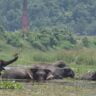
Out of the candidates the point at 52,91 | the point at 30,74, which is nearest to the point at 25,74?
the point at 30,74

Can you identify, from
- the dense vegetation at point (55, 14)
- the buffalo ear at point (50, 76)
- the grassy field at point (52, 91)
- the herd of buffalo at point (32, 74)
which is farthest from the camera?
the dense vegetation at point (55, 14)

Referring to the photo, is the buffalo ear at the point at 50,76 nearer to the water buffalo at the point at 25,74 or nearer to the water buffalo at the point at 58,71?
the water buffalo at the point at 25,74

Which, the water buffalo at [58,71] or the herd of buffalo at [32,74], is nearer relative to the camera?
the herd of buffalo at [32,74]

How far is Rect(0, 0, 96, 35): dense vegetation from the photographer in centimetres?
7250

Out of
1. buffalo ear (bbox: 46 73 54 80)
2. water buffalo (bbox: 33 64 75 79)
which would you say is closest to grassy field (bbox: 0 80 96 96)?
buffalo ear (bbox: 46 73 54 80)

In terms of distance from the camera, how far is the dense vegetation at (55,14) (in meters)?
72.5

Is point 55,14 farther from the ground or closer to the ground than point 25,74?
closer to the ground

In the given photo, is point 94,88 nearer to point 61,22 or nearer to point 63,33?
point 63,33

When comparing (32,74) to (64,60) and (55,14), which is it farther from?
(55,14)

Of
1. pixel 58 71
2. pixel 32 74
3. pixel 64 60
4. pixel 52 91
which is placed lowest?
pixel 64 60

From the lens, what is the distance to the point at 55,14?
7362 cm

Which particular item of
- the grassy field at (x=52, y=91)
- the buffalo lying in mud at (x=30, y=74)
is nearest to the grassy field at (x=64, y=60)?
the grassy field at (x=52, y=91)

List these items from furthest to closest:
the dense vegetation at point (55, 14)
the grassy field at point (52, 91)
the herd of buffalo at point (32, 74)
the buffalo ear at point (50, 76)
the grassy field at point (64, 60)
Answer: the dense vegetation at point (55, 14)
the buffalo ear at point (50, 76)
the herd of buffalo at point (32, 74)
the grassy field at point (64, 60)
the grassy field at point (52, 91)

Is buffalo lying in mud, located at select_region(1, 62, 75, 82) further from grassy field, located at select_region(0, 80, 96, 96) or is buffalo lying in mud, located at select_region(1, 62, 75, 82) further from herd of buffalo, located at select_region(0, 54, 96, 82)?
grassy field, located at select_region(0, 80, 96, 96)
